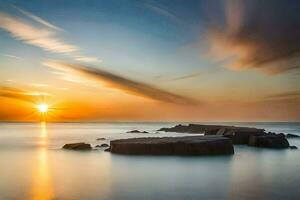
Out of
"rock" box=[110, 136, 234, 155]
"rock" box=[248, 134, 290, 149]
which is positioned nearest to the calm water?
"rock" box=[110, 136, 234, 155]

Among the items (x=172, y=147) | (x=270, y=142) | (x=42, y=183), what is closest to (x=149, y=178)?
(x=42, y=183)

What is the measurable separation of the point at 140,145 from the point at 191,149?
16.6 feet

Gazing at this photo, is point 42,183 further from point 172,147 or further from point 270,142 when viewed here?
point 270,142

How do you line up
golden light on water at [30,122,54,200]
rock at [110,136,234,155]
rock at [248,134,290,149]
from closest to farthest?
golden light on water at [30,122,54,200], rock at [110,136,234,155], rock at [248,134,290,149]

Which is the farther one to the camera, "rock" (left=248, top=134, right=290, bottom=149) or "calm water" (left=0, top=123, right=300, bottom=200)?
"rock" (left=248, top=134, right=290, bottom=149)

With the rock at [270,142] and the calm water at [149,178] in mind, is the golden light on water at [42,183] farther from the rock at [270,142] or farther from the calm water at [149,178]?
the rock at [270,142]

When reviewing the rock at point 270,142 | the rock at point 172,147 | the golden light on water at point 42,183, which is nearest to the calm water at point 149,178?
the golden light on water at point 42,183

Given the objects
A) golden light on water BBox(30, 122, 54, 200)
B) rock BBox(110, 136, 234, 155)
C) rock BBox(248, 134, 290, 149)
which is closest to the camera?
golden light on water BBox(30, 122, 54, 200)

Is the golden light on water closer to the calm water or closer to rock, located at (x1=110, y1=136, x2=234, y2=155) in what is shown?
the calm water

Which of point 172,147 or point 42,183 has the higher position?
point 172,147

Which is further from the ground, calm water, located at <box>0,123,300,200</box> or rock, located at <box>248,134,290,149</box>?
rock, located at <box>248,134,290,149</box>

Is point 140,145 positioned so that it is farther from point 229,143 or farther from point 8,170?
point 8,170

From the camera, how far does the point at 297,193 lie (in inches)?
822

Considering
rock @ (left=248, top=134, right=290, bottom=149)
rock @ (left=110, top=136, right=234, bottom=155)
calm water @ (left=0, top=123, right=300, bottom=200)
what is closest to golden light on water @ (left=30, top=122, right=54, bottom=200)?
calm water @ (left=0, top=123, right=300, bottom=200)
